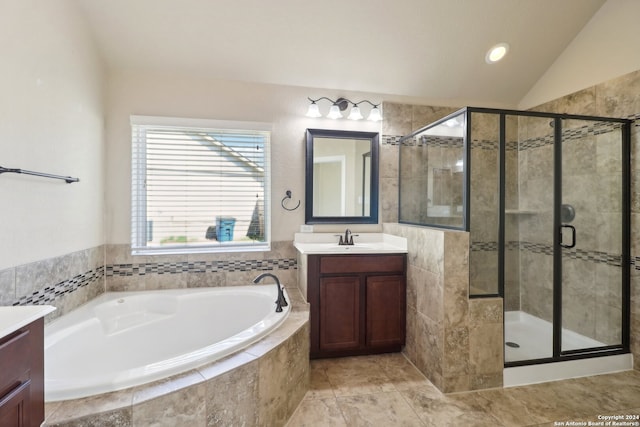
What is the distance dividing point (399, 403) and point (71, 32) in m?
3.16

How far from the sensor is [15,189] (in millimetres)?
1546

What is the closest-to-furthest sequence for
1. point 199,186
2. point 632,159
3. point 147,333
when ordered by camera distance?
point 147,333 < point 632,159 < point 199,186

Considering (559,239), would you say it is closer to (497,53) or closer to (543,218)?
(543,218)

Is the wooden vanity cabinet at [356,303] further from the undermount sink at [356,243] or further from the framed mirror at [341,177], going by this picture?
the framed mirror at [341,177]

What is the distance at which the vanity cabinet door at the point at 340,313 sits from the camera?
234 centimetres

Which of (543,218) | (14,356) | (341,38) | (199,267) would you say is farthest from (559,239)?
(14,356)

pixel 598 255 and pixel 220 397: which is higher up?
pixel 598 255

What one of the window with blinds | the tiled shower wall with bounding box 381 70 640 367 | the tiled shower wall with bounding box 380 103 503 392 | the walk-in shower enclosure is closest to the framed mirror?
the window with blinds

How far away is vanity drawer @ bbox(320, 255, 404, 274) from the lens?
7.74 ft

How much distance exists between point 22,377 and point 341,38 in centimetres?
266

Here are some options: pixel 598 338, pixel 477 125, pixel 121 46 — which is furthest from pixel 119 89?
pixel 598 338

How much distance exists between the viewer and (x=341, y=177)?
2.90m

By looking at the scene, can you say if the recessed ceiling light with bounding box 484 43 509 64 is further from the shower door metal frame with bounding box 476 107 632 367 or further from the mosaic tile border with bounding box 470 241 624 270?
the mosaic tile border with bounding box 470 241 624 270

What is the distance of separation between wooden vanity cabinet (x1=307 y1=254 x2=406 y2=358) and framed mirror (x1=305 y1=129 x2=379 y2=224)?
61 cm
